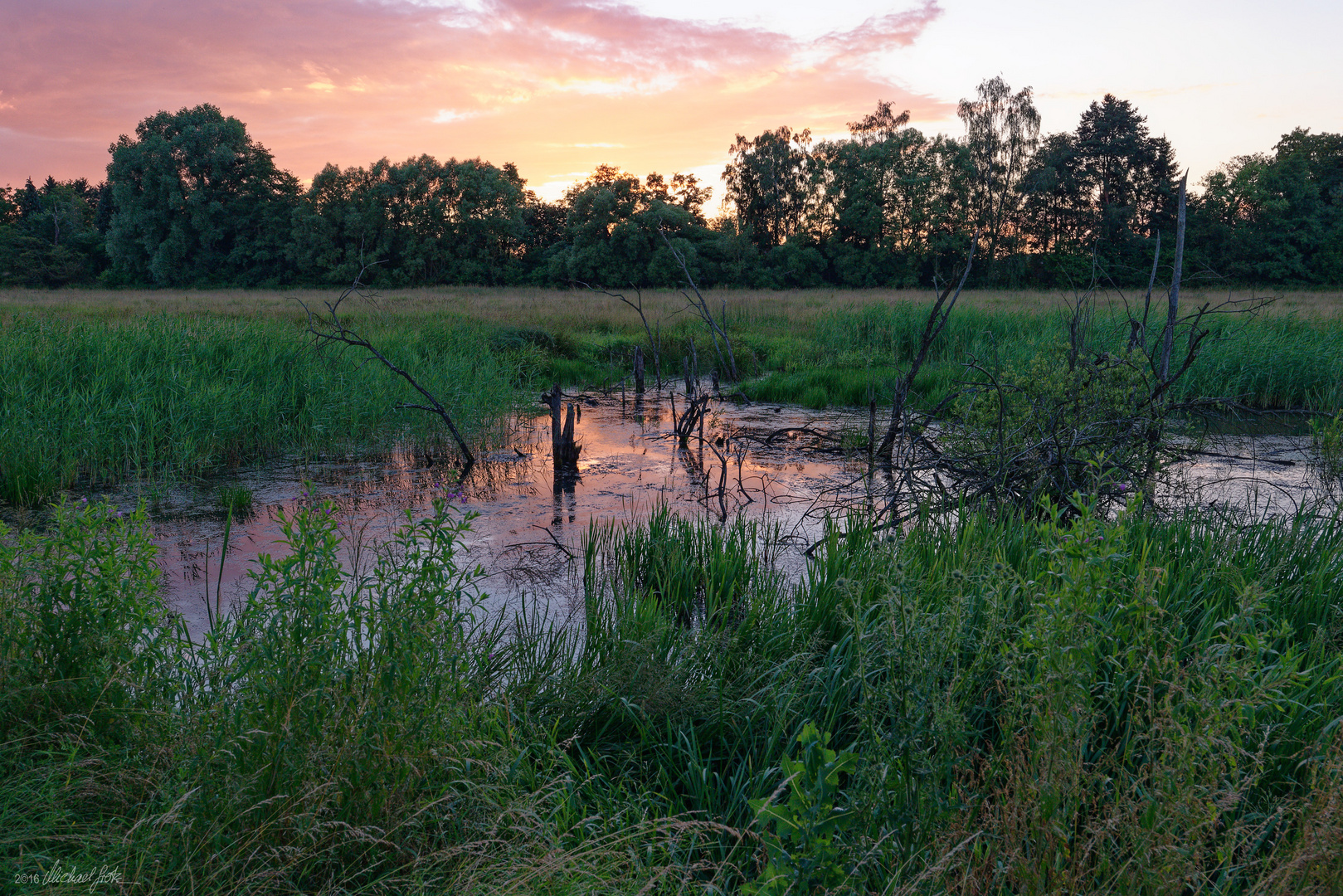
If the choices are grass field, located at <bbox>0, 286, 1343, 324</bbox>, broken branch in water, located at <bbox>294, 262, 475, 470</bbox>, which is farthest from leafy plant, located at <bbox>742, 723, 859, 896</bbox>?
grass field, located at <bbox>0, 286, 1343, 324</bbox>

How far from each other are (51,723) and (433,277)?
1836 inches

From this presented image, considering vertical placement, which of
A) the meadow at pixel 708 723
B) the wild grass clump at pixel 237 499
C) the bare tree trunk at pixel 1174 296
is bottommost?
the wild grass clump at pixel 237 499

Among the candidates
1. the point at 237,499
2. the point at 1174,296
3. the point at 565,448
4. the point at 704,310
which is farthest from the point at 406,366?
the point at 1174,296

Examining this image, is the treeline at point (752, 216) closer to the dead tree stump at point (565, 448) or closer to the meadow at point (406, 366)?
the meadow at point (406, 366)

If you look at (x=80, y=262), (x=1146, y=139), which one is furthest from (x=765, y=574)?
(x=80, y=262)

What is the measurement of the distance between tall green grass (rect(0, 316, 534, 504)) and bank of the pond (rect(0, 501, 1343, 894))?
16.8 ft

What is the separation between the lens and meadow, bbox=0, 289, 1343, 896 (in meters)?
1.73

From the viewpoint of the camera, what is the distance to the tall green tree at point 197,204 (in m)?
48.1

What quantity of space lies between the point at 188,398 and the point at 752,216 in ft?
157

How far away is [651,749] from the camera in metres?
2.91

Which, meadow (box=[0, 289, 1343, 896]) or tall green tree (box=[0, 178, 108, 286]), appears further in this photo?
tall green tree (box=[0, 178, 108, 286])

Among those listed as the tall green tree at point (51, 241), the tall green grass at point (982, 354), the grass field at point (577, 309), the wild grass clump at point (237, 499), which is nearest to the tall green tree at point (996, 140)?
the grass field at point (577, 309)

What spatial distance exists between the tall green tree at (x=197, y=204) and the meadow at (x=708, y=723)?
51.8 m

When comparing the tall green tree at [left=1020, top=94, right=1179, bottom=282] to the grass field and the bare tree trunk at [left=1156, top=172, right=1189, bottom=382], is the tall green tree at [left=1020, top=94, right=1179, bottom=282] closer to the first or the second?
the grass field
